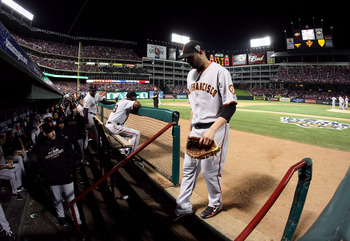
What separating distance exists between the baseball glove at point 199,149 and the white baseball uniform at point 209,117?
0.27 m

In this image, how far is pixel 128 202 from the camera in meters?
3.36

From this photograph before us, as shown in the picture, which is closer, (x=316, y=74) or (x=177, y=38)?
(x=316, y=74)

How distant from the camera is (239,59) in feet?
261

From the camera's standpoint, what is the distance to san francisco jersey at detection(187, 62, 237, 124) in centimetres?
221

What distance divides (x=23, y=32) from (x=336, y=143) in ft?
223

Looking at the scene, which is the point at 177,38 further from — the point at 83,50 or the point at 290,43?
the point at 290,43

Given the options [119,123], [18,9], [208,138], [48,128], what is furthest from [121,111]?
[18,9]

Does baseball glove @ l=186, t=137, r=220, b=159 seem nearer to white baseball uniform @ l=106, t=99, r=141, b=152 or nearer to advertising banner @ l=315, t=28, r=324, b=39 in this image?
white baseball uniform @ l=106, t=99, r=141, b=152

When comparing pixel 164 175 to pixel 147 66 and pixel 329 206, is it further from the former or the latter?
pixel 147 66

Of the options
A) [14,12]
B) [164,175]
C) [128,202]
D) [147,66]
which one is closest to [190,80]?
[164,175]

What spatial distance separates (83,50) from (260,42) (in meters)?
Result: 65.6

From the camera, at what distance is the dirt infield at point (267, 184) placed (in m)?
2.34

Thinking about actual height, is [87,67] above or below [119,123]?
above

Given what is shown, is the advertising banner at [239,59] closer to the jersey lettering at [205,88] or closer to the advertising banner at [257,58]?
the advertising banner at [257,58]
